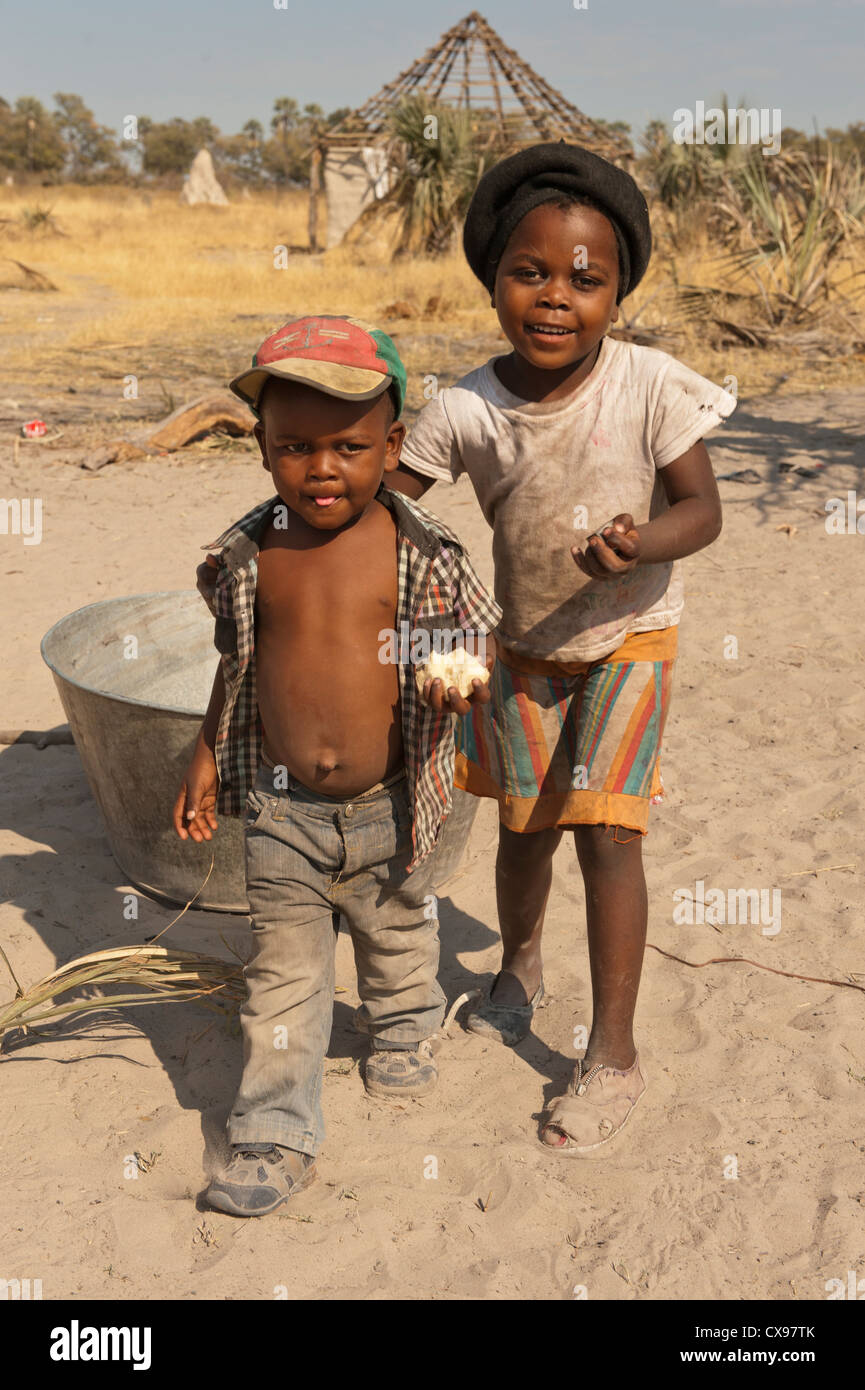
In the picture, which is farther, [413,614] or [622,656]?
[622,656]

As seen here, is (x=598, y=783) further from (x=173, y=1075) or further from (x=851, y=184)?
(x=851, y=184)

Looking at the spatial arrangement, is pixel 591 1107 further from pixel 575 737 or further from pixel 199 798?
pixel 199 798

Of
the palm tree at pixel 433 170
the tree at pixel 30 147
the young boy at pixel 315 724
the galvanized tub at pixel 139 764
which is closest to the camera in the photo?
the young boy at pixel 315 724

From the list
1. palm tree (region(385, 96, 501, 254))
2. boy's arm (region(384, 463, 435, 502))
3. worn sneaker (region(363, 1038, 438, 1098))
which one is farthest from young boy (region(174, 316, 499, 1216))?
palm tree (region(385, 96, 501, 254))

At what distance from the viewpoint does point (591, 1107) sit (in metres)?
2.32

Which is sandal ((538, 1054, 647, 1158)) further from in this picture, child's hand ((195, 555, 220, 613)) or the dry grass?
the dry grass

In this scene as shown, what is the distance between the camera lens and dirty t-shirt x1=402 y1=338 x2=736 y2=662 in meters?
2.09

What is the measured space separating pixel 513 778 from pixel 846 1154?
0.96 metres

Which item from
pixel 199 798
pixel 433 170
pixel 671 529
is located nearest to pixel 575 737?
pixel 671 529

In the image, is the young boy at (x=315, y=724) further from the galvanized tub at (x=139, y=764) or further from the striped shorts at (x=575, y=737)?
the galvanized tub at (x=139, y=764)

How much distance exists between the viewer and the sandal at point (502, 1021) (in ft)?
8.69

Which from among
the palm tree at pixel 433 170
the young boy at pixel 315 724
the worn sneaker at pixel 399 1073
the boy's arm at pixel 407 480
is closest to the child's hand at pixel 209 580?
the young boy at pixel 315 724

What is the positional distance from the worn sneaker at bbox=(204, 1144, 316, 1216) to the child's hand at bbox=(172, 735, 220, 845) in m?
0.59

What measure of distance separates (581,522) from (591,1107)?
1141mm
